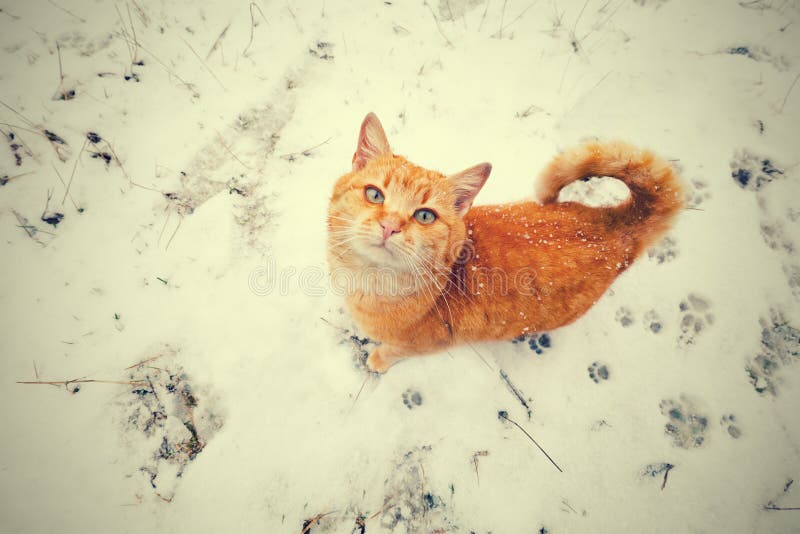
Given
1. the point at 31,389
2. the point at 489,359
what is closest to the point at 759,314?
the point at 489,359

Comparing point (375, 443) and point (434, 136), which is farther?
point (434, 136)

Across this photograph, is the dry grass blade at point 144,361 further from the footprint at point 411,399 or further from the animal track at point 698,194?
the animal track at point 698,194

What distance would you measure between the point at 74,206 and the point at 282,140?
1659 mm

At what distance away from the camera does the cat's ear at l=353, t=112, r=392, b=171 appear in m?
1.65

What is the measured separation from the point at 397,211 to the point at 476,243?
1.78 feet

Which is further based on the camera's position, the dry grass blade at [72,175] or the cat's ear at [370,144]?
the dry grass blade at [72,175]

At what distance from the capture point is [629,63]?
10.1 ft

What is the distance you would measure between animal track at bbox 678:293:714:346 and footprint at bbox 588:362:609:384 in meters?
0.65

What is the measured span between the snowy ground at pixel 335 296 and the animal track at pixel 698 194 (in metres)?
0.01

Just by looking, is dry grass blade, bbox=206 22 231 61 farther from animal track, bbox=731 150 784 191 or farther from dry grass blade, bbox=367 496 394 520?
animal track, bbox=731 150 784 191

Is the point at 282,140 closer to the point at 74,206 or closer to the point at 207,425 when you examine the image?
the point at 74,206

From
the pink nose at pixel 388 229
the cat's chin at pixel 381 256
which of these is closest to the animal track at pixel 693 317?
the cat's chin at pixel 381 256

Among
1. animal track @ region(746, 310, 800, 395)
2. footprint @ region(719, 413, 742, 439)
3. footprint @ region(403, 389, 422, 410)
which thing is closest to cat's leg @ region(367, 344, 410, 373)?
footprint @ region(403, 389, 422, 410)

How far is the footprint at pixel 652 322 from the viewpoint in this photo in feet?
7.94
